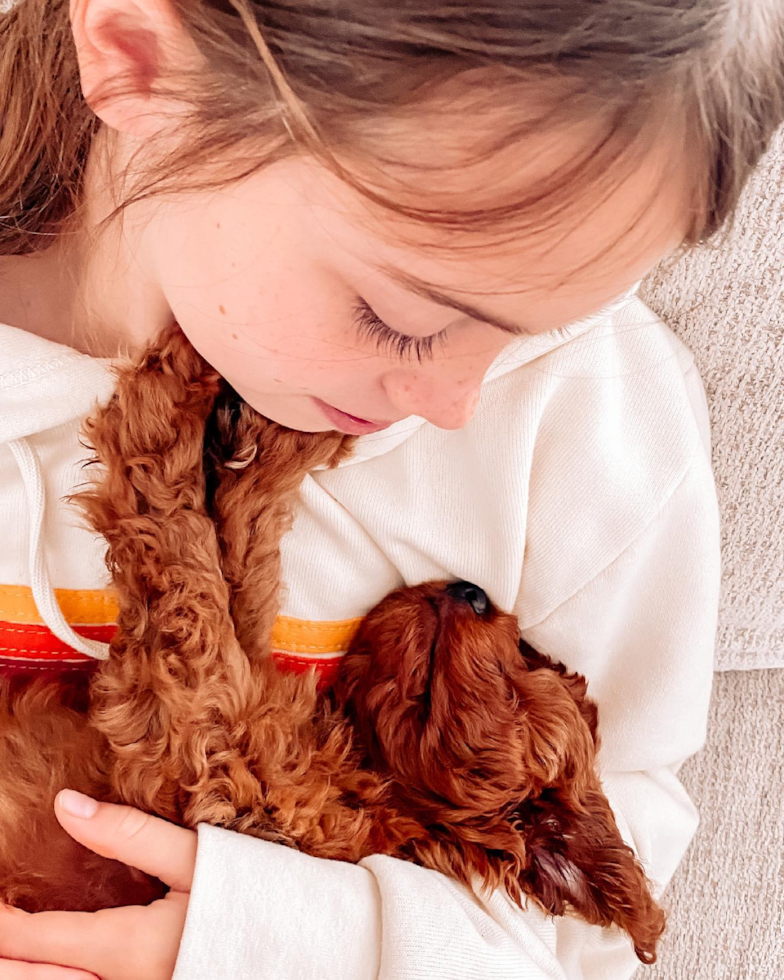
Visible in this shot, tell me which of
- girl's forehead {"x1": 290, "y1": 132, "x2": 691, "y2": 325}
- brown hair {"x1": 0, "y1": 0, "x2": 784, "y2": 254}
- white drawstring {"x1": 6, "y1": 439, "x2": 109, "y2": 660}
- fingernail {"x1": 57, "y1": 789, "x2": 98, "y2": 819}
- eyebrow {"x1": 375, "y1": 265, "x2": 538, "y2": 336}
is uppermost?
brown hair {"x1": 0, "y1": 0, "x2": 784, "y2": 254}

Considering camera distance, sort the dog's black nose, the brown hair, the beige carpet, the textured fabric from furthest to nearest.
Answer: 1. the beige carpet
2. the textured fabric
3. the dog's black nose
4. the brown hair

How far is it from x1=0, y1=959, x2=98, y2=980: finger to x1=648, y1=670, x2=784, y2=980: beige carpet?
1128 millimetres

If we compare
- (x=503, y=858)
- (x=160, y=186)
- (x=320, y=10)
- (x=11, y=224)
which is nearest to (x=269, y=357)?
(x=160, y=186)

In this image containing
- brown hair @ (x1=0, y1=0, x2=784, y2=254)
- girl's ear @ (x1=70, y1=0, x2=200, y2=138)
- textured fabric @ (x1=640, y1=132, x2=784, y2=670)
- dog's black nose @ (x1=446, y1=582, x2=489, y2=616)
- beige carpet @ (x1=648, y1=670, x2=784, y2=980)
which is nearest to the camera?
brown hair @ (x1=0, y1=0, x2=784, y2=254)

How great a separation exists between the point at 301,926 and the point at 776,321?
41.0 inches

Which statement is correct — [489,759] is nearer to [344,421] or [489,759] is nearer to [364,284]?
[344,421]

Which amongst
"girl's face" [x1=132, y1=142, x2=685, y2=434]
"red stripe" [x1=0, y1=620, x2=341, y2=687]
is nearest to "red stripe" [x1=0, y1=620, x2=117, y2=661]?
"red stripe" [x1=0, y1=620, x2=341, y2=687]

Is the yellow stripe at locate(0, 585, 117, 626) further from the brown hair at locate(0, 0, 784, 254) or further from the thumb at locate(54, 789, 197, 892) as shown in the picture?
the brown hair at locate(0, 0, 784, 254)

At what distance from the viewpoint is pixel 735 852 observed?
159cm

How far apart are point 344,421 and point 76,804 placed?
481 millimetres

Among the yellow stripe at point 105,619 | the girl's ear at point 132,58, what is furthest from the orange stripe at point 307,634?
the girl's ear at point 132,58

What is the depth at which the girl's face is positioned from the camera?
1.98ft

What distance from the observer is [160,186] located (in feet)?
2.39

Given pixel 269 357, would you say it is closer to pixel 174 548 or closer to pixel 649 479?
pixel 174 548
